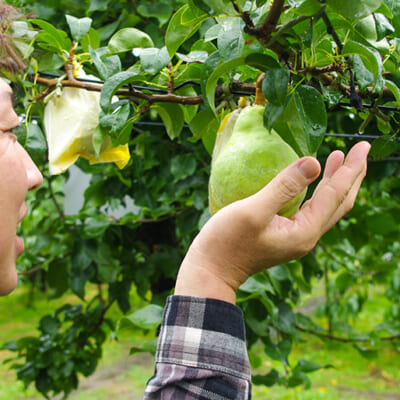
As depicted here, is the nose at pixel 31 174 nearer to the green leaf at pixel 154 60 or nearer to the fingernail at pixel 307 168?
the green leaf at pixel 154 60

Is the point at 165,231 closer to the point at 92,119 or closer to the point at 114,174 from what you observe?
the point at 114,174

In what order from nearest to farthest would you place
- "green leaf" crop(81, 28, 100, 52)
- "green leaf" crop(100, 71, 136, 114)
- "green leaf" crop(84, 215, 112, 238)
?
"green leaf" crop(100, 71, 136, 114) < "green leaf" crop(81, 28, 100, 52) < "green leaf" crop(84, 215, 112, 238)

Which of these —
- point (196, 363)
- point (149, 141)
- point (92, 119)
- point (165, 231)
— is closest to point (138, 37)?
point (92, 119)

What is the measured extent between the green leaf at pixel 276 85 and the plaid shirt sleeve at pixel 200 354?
25 centimetres

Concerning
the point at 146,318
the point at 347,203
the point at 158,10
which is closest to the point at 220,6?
the point at 347,203

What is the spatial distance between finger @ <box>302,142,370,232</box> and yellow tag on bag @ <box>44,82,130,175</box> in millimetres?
Answer: 402

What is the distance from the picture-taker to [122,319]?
1.13m

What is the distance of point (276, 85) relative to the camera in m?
0.52

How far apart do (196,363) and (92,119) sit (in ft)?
1.54

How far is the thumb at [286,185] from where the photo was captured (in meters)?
0.52

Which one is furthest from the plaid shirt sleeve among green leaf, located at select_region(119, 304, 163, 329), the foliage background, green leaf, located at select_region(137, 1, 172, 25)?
green leaf, located at select_region(137, 1, 172, 25)

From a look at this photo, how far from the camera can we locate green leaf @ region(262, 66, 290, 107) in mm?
515

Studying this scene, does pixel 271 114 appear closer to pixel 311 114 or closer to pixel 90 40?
pixel 311 114

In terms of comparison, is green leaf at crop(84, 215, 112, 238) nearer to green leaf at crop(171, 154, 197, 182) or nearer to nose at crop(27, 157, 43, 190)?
green leaf at crop(171, 154, 197, 182)
